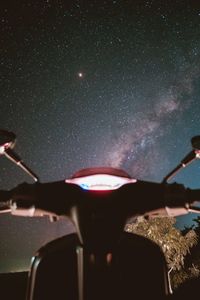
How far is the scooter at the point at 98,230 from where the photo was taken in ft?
4.12

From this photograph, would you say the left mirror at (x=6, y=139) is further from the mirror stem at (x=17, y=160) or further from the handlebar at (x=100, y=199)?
the handlebar at (x=100, y=199)

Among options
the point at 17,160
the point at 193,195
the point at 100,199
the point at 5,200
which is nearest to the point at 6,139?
the point at 17,160

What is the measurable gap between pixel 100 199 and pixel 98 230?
0.12m

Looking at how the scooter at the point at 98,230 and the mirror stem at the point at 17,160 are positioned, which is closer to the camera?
the scooter at the point at 98,230

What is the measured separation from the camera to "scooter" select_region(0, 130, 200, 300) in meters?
1.26

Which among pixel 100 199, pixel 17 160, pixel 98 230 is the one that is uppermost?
pixel 17 160

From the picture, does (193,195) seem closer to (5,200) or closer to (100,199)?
(100,199)

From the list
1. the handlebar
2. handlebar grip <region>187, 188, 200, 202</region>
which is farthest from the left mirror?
handlebar grip <region>187, 188, 200, 202</region>

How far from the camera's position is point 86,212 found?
4.29 feet

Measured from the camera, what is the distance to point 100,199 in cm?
133

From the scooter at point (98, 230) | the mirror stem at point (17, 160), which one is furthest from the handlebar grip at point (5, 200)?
the mirror stem at point (17, 160)

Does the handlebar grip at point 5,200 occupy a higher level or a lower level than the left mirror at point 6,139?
lower

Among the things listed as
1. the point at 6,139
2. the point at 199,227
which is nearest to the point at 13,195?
the point at 6,139

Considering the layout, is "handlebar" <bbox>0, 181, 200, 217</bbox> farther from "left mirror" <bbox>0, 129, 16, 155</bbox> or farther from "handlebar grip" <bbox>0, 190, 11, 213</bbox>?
"left mirror" <bbox>0, 129, 16, 155</bbox>
